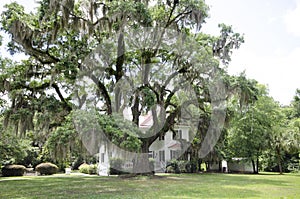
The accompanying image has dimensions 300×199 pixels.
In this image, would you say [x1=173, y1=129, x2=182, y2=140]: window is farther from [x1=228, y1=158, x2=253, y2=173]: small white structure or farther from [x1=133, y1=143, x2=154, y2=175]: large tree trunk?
[x1=228, y1=158, x2=253, y2=173]: small white structure

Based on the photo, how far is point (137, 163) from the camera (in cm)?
1806

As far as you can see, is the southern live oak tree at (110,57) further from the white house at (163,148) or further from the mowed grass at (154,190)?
the white house at (163,148)

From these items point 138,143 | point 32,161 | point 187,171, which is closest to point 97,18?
point 138,143

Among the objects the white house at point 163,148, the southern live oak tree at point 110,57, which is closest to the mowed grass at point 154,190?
the southern live oak tree at point 110,57

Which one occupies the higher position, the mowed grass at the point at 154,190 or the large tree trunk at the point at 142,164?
the large tree trunk at the point at 142,164

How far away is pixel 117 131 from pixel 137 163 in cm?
493

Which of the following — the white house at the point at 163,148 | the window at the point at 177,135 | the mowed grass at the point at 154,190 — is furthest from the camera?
the white house at the point at 163,148

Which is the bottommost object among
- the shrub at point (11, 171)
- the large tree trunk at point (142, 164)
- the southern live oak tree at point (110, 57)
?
the shrub at point (11, 171)

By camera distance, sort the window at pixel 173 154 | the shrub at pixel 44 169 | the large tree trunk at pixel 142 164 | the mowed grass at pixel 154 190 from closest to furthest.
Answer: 1. the mowed grass at pixel 154 190
2. the large tree trunk at pixel 142 164
3. the shrub at pixel 44 169
4. the window at pixel 173 154

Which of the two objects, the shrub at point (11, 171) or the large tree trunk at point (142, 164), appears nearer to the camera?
the large tree trunk at point (142, 164)

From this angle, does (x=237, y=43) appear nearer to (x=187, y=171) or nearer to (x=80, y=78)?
(x=80, y=78)

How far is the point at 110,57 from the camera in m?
17.6

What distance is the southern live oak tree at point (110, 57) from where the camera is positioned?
1459 cm

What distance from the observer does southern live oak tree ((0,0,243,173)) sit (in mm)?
14586
